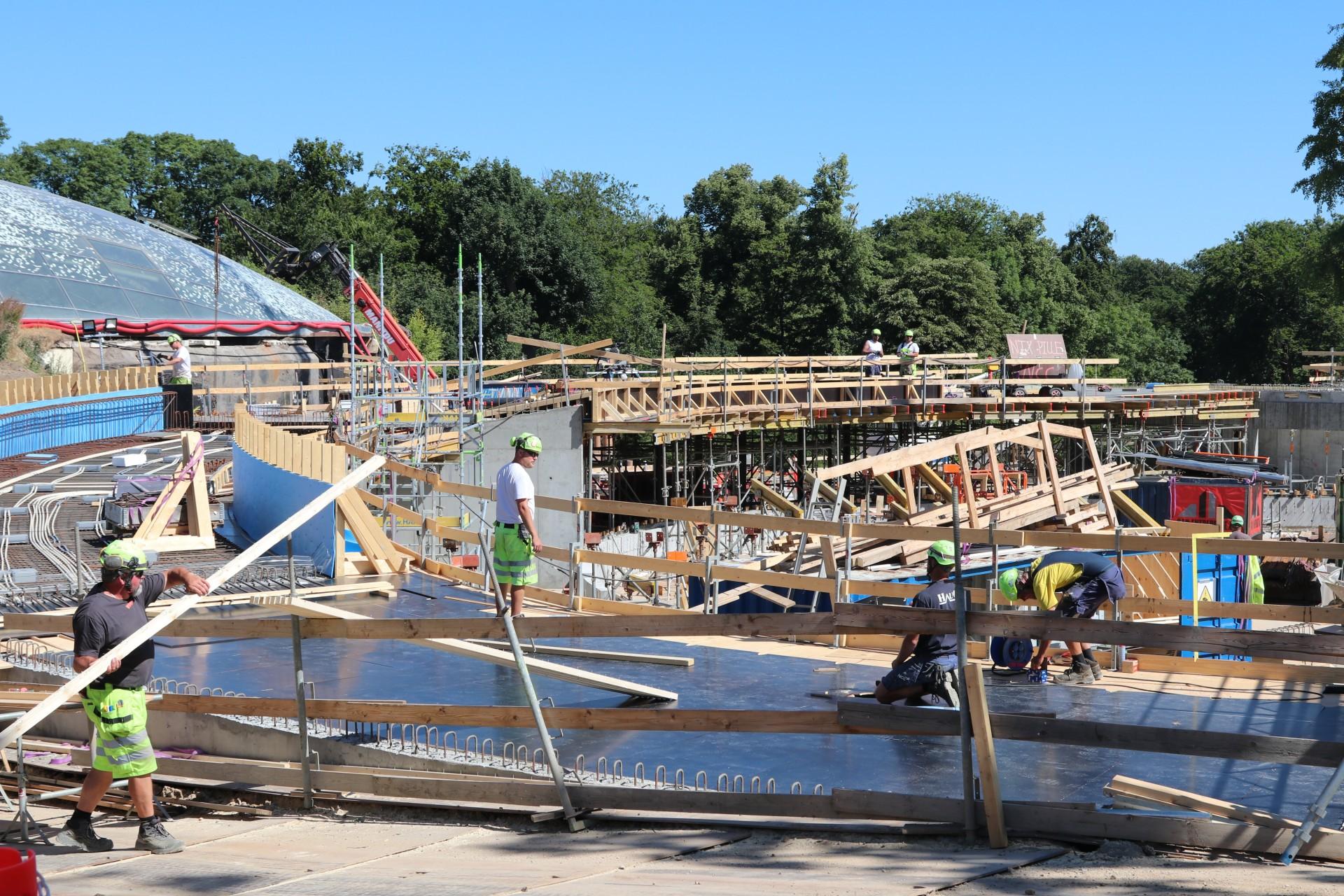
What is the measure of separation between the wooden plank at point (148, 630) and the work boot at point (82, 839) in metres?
0.59

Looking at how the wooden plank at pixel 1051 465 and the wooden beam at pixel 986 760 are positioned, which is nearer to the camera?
the wooden beam at pixel 986 760

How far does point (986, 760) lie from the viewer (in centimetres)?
566

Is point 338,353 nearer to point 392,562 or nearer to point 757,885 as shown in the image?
point 392,562

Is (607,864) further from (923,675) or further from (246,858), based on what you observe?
(923,675)

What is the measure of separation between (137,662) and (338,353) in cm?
3436

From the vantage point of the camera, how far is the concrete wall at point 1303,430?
45000 millimetres

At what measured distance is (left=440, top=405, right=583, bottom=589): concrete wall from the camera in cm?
2691

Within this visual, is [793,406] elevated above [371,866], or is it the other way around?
[793,406]

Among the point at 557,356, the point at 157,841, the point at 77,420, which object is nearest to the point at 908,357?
the point at 557,356

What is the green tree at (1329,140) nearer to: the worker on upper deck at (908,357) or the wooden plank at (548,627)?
the worker on upper deck at (908,357)

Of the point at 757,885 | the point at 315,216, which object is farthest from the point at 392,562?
the point at 315,216

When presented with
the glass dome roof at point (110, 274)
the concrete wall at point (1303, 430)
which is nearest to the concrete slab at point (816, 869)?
the glass dome roof at point (110, 274)

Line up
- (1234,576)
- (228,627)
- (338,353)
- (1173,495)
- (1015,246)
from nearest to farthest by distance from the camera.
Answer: (228,627)
(1234,576)
(1173,495)
(338,353)
(1015,246)

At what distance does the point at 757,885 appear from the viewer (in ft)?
17.5
